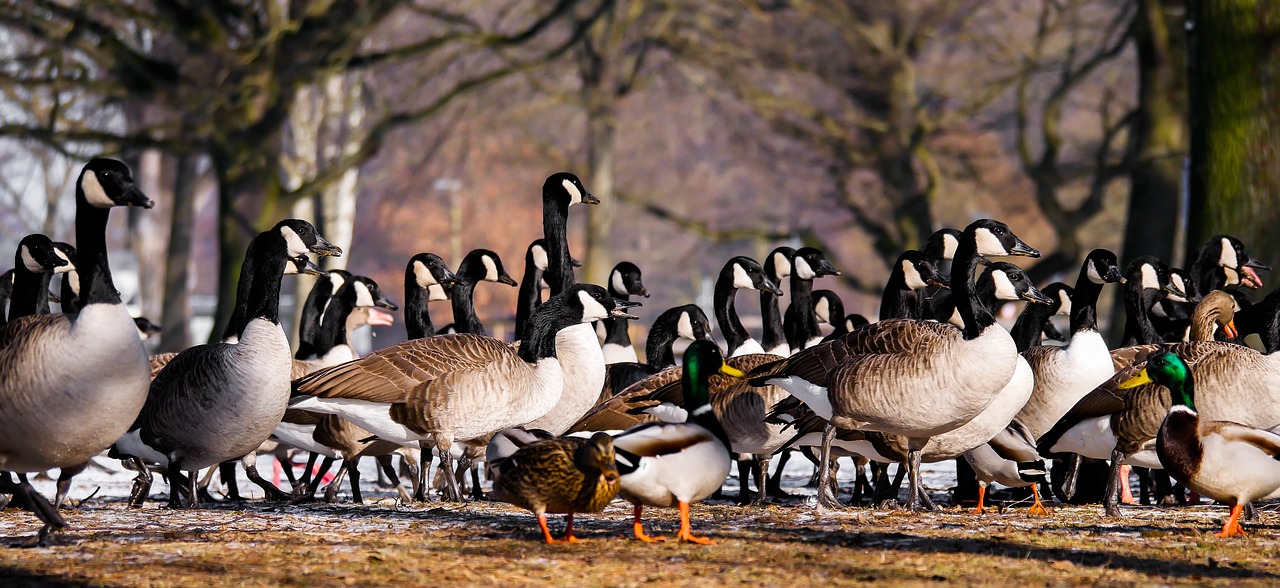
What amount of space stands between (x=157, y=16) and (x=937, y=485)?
14.1 m

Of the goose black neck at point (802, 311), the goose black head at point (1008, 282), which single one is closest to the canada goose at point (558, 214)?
the goose black neck at point (802, 311)

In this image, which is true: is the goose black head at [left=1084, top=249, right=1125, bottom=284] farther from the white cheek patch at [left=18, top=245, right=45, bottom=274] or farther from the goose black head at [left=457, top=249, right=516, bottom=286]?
the white cheek patch at [left=18, top=245, right=45, bottom=274]

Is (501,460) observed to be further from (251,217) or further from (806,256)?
(251,217)

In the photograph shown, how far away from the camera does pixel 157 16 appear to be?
21.0 meters

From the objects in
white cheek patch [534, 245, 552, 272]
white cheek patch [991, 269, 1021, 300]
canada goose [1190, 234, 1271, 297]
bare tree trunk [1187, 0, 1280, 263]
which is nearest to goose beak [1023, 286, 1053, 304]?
white cheek patch [991, 269, 1021, 300]

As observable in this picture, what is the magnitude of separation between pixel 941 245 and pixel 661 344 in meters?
2.52

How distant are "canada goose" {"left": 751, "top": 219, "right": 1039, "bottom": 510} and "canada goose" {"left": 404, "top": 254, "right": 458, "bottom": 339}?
11.3 feet

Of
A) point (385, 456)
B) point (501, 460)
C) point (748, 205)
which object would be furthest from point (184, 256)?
point (748, 205)

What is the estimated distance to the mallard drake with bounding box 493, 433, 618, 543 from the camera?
705 cm

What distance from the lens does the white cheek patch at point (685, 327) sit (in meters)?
12.2

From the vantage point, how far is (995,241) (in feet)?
32.1

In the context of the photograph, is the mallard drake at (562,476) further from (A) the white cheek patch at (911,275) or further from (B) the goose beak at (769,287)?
(A) the white cheek patch at (911,275)

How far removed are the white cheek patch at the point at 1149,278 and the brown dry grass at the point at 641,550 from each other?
3.13 meters

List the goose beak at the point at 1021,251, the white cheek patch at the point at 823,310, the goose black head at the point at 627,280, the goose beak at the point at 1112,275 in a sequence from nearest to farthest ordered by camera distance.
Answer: the goose beak at the point at 1021,251 < the goose beak at the point at 1112,275 < the goose black head at the point at 627,280 < the white cheek patch at the point at 823,310
